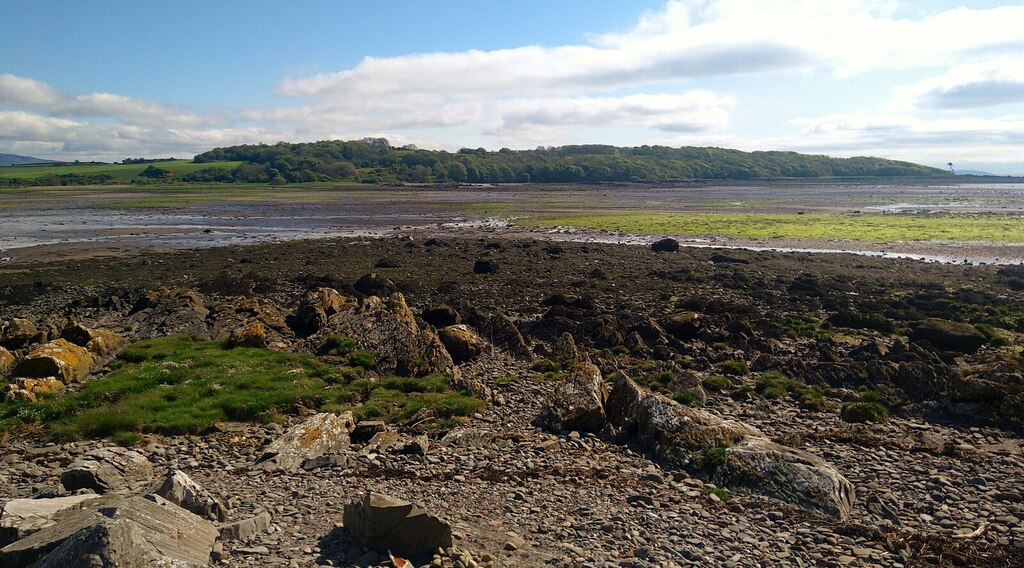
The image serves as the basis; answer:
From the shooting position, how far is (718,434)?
13.4 meters

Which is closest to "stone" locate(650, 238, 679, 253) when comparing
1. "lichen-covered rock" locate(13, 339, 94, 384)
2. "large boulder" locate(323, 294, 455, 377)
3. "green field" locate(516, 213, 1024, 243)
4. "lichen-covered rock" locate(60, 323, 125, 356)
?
"green field" locate(516, 213, 1024, 243)

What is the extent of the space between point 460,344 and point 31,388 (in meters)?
12.1

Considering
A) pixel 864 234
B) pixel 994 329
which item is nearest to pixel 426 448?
pixel 994 329

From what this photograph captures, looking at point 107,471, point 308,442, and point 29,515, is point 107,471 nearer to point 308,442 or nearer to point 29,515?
point 29,515

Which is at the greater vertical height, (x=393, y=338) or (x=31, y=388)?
(x=393, y=338)

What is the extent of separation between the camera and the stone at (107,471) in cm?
1043

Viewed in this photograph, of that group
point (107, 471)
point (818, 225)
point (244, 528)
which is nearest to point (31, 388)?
point (107, 471)

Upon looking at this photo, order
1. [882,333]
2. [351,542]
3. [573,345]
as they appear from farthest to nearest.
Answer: [882,333], [573,345], [351,542]

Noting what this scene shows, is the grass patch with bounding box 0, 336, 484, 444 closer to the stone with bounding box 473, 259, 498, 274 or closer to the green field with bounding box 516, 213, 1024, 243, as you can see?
the stone with bounding box 473, 259, 498, 274

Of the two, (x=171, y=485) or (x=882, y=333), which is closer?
(x=171, y=485)

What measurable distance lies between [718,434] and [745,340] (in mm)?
11383

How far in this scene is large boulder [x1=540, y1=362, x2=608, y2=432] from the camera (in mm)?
15203

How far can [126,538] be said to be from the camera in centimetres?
671

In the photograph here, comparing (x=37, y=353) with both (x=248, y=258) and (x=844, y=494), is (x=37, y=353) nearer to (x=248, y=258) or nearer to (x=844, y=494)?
(x=844, y=494)
